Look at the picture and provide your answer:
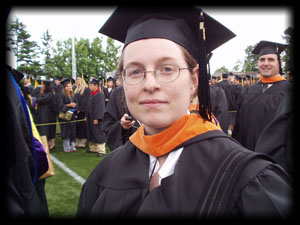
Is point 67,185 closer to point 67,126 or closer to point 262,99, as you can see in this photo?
point 67,126

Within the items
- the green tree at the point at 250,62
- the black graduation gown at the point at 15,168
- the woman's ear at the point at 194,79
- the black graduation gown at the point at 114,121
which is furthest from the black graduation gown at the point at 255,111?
the green tree at the point at 250,62

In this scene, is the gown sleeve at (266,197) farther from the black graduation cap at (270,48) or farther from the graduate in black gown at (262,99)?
the black graduation cap at (270,48)

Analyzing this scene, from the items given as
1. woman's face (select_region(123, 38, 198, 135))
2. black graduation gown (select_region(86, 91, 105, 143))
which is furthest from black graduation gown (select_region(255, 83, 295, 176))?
black graduation gown (select_region(86, 91, 105, 143))

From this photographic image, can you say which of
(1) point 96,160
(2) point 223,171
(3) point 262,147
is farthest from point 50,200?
(2) point 223,171

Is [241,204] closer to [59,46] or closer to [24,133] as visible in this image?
[24,133]

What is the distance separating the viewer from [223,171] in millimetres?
1039

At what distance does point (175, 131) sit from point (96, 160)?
5.97 m

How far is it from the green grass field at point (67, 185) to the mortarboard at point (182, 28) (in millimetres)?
2880

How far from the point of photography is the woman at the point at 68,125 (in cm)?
800

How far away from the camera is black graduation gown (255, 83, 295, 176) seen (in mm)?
2100

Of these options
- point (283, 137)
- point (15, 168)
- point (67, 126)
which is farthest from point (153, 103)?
point (67, 126)

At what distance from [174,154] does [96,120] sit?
6.74 meters

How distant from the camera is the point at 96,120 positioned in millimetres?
7703

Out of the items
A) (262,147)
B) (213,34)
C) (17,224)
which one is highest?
(213,34)
